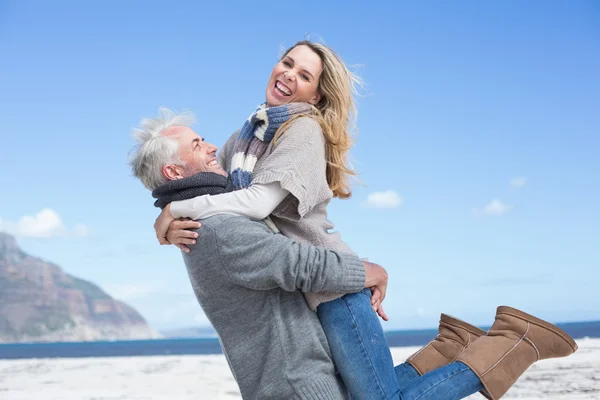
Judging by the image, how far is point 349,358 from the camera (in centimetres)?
247

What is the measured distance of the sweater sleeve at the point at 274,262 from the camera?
2.33 metres

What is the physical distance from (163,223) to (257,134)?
52 centimetres

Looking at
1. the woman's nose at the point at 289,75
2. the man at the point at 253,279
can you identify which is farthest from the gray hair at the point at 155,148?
the woman's nose at the point at 289,75

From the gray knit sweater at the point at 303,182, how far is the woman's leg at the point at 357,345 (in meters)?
0.06

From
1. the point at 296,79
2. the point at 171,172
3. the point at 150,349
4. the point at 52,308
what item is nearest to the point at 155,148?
the point at 171,172

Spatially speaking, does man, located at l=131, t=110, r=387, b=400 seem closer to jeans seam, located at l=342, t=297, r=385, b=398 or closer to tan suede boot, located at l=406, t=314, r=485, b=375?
jeans seam, located at l=342, t=297, r=385, b=398

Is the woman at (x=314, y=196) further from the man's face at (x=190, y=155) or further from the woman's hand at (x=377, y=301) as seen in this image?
the man's face at (x=190, y=155)

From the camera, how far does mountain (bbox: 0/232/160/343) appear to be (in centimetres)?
6475

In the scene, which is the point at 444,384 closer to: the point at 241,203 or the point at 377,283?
the point at 377,283

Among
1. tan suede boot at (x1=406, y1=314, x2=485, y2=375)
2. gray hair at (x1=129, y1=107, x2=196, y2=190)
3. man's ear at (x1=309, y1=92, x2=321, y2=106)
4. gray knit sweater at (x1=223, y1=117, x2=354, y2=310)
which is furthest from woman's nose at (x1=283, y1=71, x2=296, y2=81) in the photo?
tan suede boot at (x1=406, y1=314, x2=485, y2=375)

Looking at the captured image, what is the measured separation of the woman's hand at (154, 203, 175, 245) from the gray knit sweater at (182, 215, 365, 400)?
139 millimetres

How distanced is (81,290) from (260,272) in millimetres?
77691

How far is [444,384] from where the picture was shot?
103 inches

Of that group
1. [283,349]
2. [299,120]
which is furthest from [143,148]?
[283,349]
